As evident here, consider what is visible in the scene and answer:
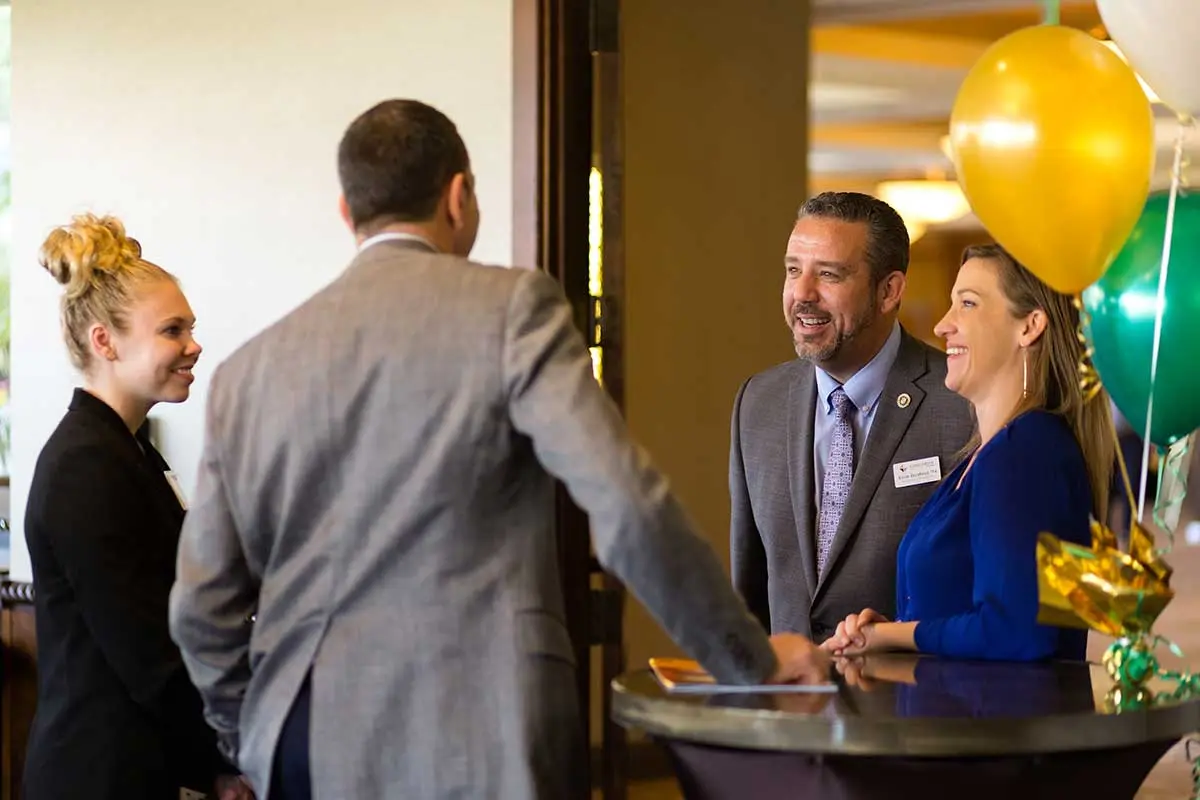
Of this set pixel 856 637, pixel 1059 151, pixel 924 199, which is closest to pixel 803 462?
pixel 856 637

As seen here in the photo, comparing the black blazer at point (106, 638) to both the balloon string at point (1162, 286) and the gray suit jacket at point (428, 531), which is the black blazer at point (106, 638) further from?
the balloon string at point (1162, 286)

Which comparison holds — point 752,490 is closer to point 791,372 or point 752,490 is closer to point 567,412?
point 791,372

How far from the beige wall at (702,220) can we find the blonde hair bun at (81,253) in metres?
2.48

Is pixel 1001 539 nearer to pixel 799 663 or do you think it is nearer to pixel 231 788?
pixel 799 663

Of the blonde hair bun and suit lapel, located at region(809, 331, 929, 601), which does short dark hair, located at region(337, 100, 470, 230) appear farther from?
suit lapel, located at region(809, 331, 929, 601)

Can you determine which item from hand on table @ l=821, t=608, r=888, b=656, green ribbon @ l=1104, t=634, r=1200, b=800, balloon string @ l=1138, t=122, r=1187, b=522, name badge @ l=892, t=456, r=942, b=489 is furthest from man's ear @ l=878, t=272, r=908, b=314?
green ribbon @ l=1104, t=634, r=1200, b=800

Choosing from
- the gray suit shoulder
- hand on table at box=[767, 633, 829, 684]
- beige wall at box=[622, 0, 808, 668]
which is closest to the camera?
hand on table at box=[767, 633, 829, 684]

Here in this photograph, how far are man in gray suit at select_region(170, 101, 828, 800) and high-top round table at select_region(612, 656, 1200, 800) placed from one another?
0.09m

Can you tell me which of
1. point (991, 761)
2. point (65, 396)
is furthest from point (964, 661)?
point (65, 396)

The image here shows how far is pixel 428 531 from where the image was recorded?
2.18 meters

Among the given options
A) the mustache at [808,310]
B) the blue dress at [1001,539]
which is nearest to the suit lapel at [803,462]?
the mustache at [808,310]

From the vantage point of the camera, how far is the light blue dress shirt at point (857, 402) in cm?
342

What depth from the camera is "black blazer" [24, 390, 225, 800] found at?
2.70 m

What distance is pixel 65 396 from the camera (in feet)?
14.7
